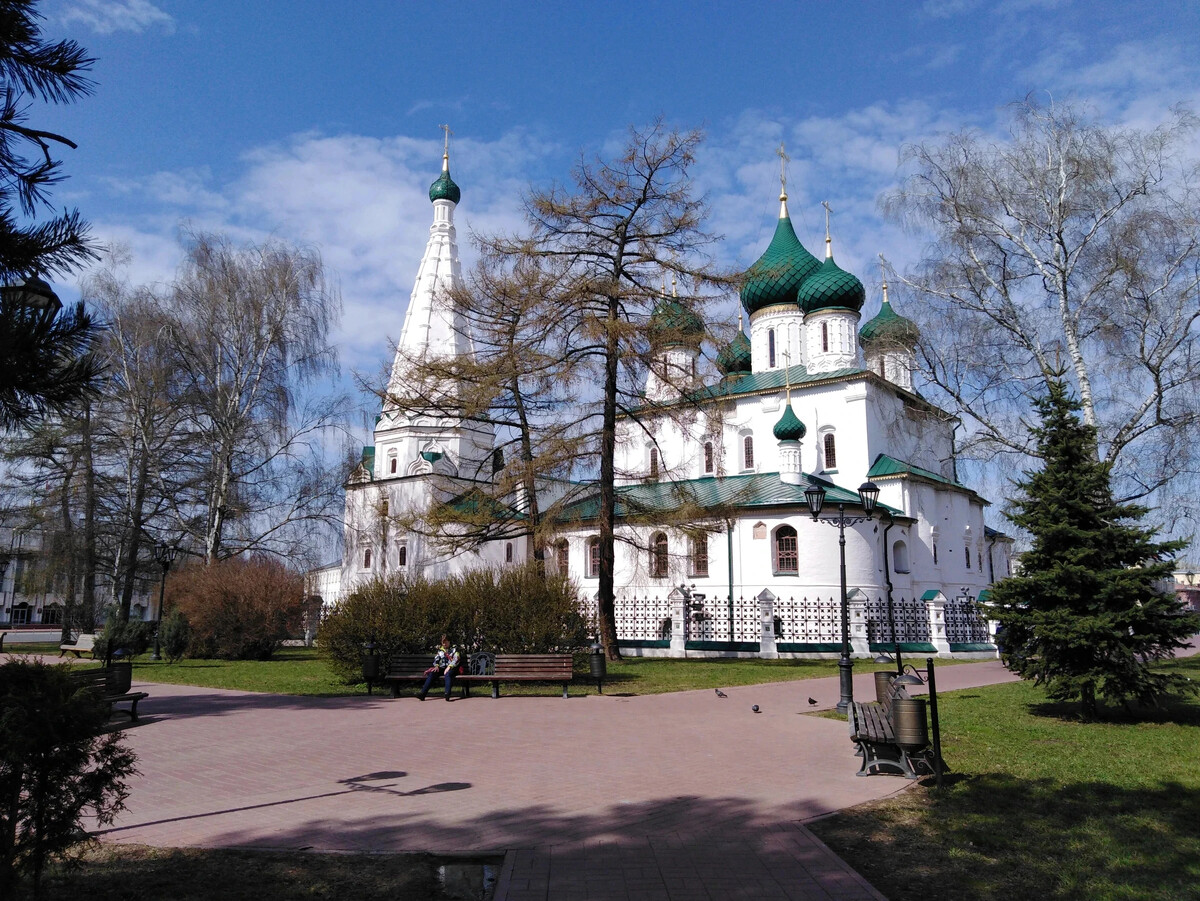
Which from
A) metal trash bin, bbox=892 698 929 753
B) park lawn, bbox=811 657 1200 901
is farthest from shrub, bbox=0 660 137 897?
metal trash bin, bbox=892 698 929 753

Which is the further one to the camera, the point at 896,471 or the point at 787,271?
the point at 787,271

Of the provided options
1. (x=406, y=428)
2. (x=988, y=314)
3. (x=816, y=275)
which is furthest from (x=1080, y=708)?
(x=406, y=428)

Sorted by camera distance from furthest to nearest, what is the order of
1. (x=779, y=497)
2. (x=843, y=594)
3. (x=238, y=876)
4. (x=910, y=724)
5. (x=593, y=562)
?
(x=593, y=562) → (x=779, y=497) → (x=843, y=594) → (x=910, y=724) → (x=238, y=876)

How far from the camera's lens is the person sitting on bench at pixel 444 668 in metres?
14.2

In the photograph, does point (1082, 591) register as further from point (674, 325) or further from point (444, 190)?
point (444, 190)

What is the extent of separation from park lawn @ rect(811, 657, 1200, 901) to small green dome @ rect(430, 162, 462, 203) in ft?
106

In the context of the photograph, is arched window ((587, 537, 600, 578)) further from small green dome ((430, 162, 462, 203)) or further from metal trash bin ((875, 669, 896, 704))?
metal trash bin ((875, 669, 896, 704))

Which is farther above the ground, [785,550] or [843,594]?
[785,550]

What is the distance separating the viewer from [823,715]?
12570 mm

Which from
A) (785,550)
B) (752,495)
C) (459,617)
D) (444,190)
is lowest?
(459,617)

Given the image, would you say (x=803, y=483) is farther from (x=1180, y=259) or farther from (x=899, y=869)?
(x=899, y=869)

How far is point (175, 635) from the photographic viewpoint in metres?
24.1

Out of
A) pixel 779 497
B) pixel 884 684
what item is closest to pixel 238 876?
pixel 884 684

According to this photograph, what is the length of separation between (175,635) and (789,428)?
2146cm
